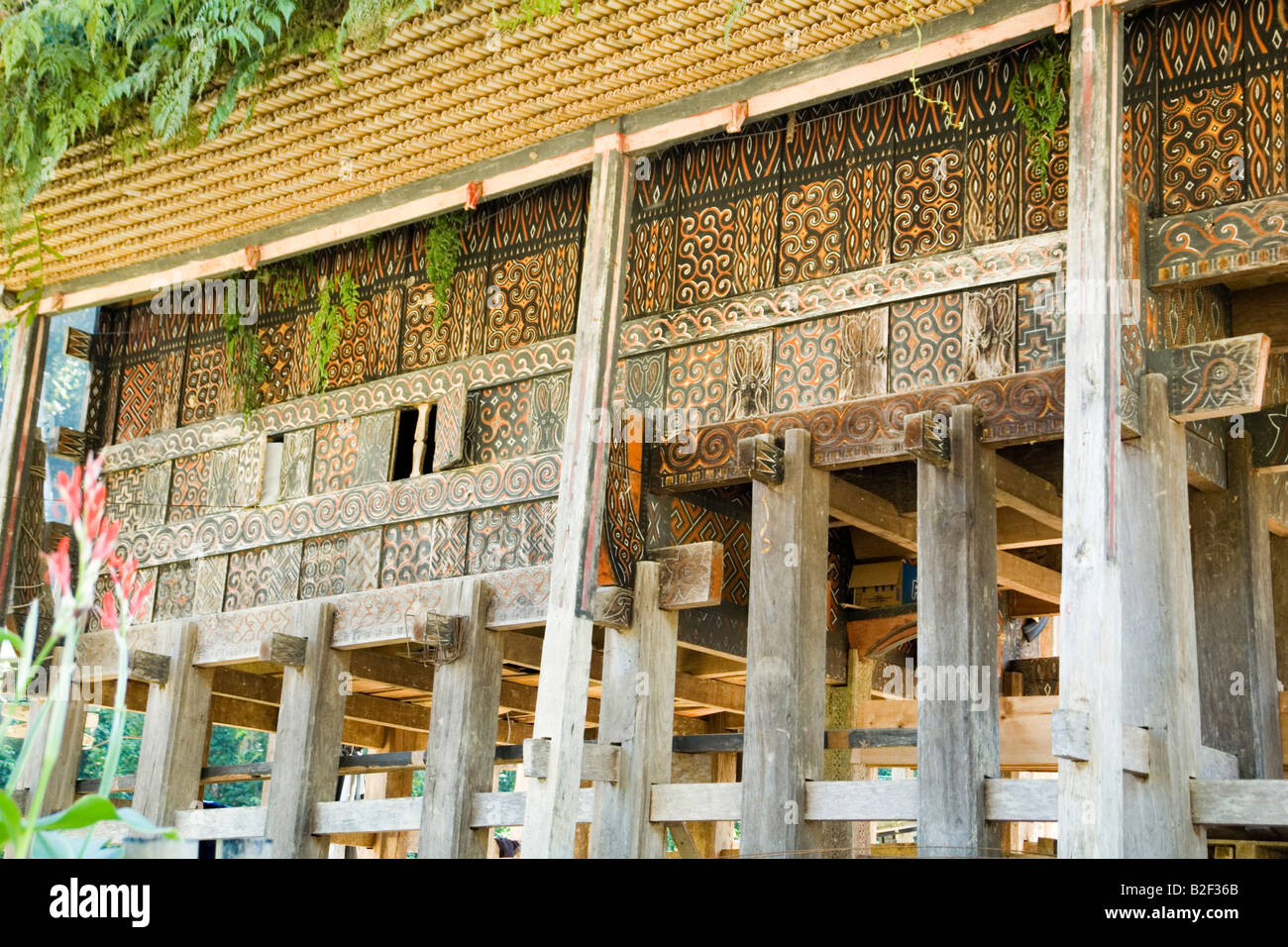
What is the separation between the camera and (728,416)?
744cm

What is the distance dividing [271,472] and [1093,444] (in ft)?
17.8

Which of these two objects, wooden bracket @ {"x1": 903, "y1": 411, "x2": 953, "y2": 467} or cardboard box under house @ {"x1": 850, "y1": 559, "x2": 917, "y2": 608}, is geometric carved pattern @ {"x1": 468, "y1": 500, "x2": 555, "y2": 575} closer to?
wooden bracket @ {"x1": 903, "y1": 411, "x2": 953, "y2": 467}

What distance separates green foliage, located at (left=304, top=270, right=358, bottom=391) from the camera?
9.25 meters

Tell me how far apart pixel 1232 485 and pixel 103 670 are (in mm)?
6845

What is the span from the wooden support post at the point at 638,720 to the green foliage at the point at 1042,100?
2.65 meters

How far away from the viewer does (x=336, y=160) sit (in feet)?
25.6

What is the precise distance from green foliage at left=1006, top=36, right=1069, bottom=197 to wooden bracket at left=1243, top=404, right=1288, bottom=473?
4.92 ft

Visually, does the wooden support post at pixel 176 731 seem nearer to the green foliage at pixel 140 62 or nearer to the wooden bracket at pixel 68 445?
the wooden bracket at pixel 68 445

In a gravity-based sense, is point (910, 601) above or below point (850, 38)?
below

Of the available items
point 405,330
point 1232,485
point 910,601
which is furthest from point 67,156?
point 1232,485

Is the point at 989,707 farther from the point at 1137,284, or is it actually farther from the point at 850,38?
the point at 850,38

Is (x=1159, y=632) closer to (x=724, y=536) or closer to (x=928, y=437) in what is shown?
(x=928, y=437)

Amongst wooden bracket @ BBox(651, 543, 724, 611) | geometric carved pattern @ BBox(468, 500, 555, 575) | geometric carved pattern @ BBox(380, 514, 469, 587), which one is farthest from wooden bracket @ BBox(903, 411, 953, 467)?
geometric carved pattern @ BBox(380, 514, 469, 587)
